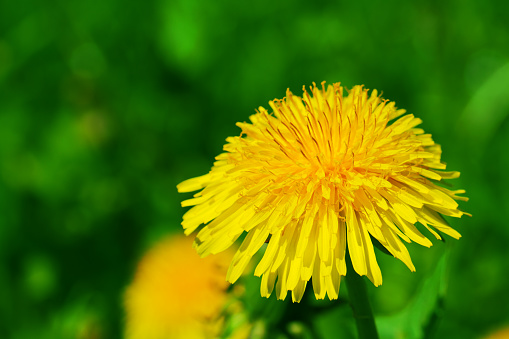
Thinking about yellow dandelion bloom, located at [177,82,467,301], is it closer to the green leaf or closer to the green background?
the green leaf

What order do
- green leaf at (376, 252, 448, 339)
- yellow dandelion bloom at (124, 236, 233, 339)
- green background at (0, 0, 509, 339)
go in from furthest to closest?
green background at (0, 0, 509, 339)
yellow dandelion bloom at (124, 236, 233, 339)
green leaf at (376, 252, 448, 339)

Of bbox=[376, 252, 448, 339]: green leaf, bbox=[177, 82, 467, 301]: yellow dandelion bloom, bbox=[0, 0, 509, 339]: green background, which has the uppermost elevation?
bbox=[0, 0, 509, 339]: green background

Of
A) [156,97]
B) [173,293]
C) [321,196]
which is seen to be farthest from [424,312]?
[156,97]

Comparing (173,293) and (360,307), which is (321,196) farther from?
(173,293)

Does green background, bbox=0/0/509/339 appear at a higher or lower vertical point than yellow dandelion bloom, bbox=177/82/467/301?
higher

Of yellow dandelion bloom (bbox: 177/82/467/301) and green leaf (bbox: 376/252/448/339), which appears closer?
yellow dandelion bloom (bbox: 177/82/467/301)

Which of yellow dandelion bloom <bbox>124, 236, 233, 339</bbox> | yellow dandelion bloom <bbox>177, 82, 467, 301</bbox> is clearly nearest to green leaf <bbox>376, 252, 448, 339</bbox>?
yellow dandelion bloom <bbox>177, 82, 467, 301</bbox>

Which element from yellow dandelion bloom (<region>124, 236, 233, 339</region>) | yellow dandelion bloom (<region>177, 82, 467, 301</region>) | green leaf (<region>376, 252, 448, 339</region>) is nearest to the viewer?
yellow dandelion bloom (<region>177, 82, 467, 301</region>)

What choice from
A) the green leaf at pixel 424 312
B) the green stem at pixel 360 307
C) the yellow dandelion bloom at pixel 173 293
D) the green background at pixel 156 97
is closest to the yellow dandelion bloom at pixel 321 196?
the green stem at pixel 360 307
